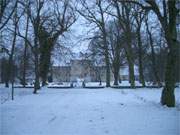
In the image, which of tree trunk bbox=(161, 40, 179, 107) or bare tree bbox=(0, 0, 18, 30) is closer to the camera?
tree trunk bbox=(161, 40, 179, 107)

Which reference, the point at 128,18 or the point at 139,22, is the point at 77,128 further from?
the point at 139,22

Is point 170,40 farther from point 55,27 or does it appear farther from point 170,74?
point 55,27

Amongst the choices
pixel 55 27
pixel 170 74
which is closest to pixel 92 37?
pixel 55 27

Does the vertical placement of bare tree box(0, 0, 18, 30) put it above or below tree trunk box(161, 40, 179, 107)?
above

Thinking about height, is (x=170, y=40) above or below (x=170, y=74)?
above

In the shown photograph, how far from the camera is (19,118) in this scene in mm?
13797

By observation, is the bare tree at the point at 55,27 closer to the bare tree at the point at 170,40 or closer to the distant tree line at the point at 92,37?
the distant tree line at the point at 92,37

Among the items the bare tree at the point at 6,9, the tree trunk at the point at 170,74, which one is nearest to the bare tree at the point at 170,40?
the tree trunk at the point at 170,74

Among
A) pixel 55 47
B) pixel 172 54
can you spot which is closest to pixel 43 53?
pixel 55 47

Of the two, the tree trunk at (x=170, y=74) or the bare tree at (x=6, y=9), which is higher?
the bare tree at (x=6, y=9)

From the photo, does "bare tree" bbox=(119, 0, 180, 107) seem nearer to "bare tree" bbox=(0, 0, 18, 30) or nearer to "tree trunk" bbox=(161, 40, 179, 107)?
"tree trunk" bbox=(161, 40, 179, 107)

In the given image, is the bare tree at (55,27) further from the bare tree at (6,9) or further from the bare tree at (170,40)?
the bare tree at (170,40)

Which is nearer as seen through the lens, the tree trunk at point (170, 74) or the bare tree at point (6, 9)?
the tree trunk at point (170, 74)

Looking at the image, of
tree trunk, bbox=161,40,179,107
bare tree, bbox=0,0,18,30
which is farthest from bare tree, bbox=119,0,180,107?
bare tree, bbox=0,0,18,30
